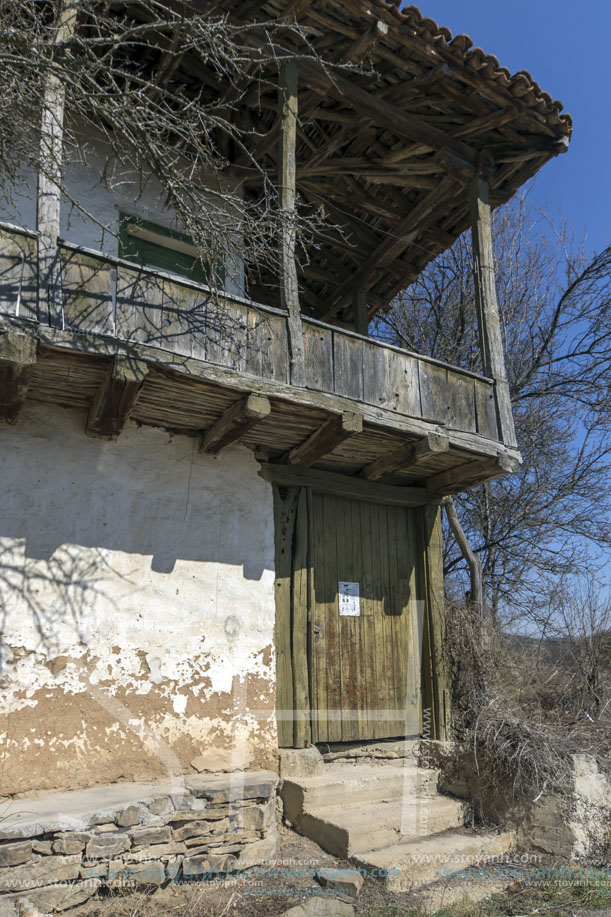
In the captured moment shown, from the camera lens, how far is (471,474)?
716cm

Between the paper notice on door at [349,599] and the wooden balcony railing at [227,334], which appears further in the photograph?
the paper notice on door at [349,599]

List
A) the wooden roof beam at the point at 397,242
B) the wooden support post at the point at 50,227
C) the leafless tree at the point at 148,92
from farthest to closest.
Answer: the wooden roof beam at the point at 397,242, the wooden support post at the point at 50,227, the leafless tree at the point at 148,92

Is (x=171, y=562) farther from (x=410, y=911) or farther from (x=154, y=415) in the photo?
(x=410, y=911)

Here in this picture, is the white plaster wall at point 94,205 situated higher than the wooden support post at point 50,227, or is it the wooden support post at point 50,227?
the white plaster wall at point 94,205

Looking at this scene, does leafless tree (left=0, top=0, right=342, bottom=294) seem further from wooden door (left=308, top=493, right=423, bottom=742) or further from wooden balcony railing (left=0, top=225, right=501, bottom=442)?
wooden door (left=308, top=493, right=423, bottom=742)

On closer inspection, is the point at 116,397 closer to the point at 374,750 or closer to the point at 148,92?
the point at 148,92

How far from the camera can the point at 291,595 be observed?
6758mm

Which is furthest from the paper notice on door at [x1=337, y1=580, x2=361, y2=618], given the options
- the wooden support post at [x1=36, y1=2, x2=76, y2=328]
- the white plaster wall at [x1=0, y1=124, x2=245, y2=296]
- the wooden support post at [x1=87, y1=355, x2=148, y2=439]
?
the wooden support post at [x1=36, y1=2, x2=76, y2=328]

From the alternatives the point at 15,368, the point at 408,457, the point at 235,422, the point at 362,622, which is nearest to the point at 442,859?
the point at 362,622

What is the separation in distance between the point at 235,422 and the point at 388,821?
3.59 m

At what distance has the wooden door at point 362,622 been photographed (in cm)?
689

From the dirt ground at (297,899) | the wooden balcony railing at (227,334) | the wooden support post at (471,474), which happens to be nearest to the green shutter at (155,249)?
the wooden balcony railing at (227,334)

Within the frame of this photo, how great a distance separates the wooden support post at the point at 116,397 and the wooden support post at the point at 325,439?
66.5 inches

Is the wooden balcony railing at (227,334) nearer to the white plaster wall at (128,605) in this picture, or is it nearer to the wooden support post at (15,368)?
the wooden support post at (15,368)
